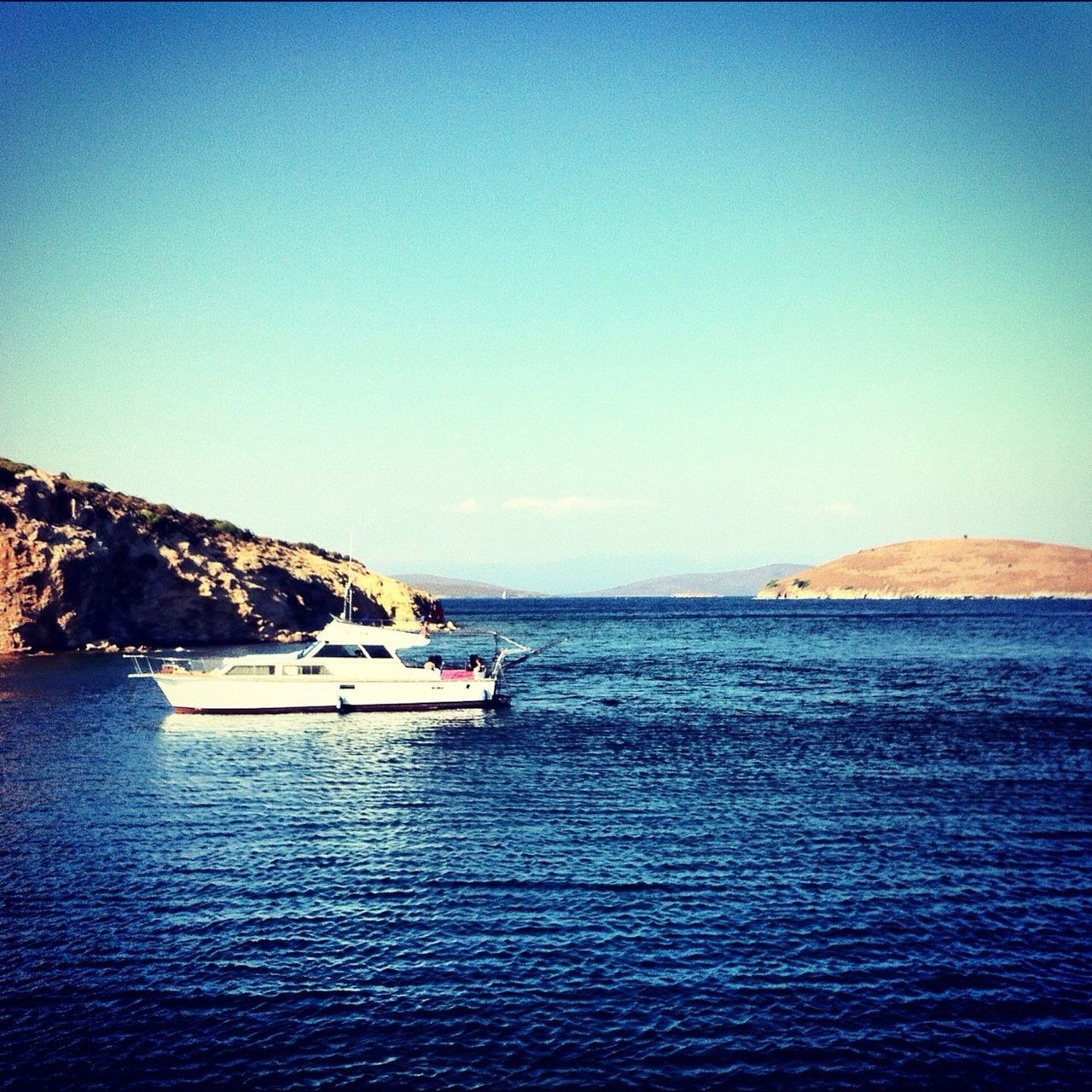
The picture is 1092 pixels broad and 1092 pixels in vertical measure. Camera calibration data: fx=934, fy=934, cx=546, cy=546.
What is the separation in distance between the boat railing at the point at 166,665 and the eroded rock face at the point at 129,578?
8.52 metres

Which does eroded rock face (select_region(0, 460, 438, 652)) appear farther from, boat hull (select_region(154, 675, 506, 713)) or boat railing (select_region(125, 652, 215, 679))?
boat hull (select_region(154, 675, 506, 713))

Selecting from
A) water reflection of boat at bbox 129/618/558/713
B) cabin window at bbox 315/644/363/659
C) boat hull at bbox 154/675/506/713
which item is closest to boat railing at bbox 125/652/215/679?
water reflection of boat at bbox 129/618/558/713

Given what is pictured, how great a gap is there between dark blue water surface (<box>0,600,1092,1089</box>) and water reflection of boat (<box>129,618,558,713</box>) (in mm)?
4193

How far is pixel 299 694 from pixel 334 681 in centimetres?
216

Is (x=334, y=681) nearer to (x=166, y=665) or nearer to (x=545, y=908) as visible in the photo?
→ (x=166, y=665)

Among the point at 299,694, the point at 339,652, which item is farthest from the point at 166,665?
the point at 339,652

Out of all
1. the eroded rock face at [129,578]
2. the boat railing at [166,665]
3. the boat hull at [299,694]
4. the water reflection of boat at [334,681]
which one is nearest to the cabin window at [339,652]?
the water reflection of boat at [334,681]

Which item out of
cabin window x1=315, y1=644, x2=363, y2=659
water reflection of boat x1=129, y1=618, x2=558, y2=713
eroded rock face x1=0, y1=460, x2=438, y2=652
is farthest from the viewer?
eroded rock face x1=0, y1=460, x2=438, y2=652

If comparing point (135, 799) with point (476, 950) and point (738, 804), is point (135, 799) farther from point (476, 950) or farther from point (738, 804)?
point (738, 804)

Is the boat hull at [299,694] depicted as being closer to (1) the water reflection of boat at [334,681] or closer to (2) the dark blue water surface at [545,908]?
(1) the water reflection of boat at [334,681]

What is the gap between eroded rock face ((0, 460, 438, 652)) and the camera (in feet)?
293

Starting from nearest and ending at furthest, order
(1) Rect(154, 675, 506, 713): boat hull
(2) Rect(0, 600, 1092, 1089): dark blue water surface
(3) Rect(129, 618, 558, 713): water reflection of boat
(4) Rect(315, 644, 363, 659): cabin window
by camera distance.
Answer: (2) Rect(0, 600, 1092, 1089): dark blue water surface, (1) Rect(154, 675, 506, 713): boat hull, (3) Rect(129, 618, 558, 713): water reflection of boat, (4) Rect(315, 644, 363, 659): cabin window

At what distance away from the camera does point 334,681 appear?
54281 millimetres

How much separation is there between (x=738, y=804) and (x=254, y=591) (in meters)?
92.8
